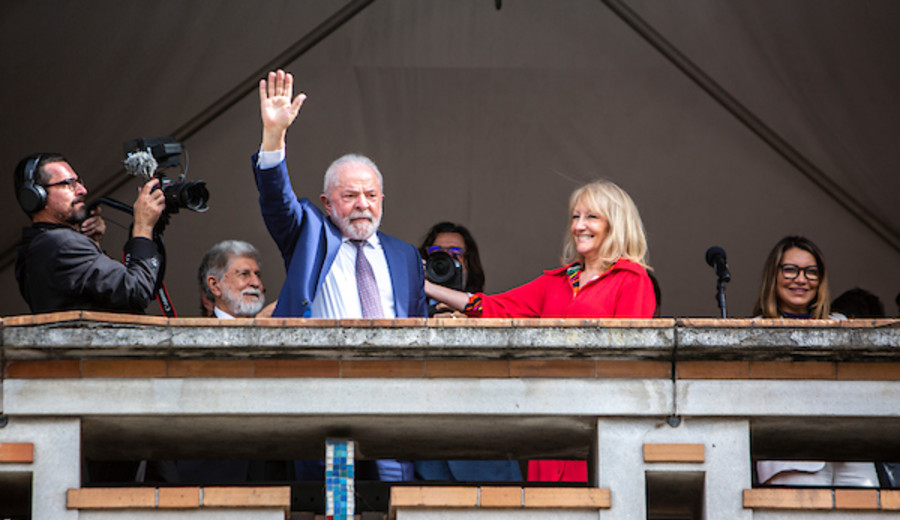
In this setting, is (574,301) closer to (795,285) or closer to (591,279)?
(591,279)

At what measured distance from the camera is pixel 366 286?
16.1 ft

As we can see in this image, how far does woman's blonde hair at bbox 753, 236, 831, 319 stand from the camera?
5.20 metres

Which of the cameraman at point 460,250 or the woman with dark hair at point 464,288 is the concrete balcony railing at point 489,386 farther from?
the cameraman at point 460,250

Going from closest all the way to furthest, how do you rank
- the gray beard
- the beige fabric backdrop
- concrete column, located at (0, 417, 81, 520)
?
1. concrete column, located at (0, 417, 81, 520)
2. the gray beard
3. the beige fabric backdrop

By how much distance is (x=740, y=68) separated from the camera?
7668 millimetres

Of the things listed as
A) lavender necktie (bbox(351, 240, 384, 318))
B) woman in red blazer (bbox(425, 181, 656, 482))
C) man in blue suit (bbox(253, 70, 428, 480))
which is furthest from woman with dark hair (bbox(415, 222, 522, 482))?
lavender necktie (bbox(351, 240, 384, 318))

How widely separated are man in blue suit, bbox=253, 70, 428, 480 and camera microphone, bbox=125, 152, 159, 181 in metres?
0.46

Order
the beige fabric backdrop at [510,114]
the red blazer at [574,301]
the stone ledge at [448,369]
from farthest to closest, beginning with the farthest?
the beige fabric backdrop at [510,114] → the red blazer at [574,301] → the stone ledge at [448,369]

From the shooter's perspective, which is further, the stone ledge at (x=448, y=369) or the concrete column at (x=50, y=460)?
the stone ledge at (x=448, y=369)

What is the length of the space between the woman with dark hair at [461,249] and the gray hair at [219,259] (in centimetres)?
79

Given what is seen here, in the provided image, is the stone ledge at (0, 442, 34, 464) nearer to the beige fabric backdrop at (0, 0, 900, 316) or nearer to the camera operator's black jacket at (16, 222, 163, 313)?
the camera operator's black jacket at (16, 222, 163, 313)

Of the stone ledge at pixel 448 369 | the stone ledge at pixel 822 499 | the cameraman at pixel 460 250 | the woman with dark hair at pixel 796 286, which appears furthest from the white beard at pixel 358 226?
the stone ledge at pixel 822 499

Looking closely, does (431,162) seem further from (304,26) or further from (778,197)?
(778,197)

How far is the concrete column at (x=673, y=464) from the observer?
3676 millimetres
